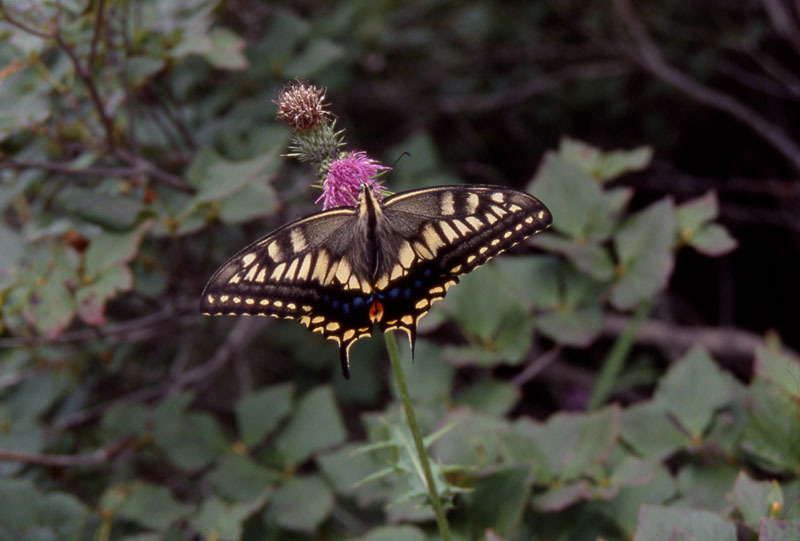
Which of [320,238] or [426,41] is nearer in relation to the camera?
[320,238]

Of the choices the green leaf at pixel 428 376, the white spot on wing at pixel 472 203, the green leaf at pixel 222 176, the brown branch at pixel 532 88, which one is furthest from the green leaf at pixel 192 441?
the brown branch at pixel 532 88

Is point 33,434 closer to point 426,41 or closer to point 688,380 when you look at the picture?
point 688,380

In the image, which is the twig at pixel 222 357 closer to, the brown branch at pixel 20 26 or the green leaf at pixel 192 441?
the green leaf at pixel 192 441

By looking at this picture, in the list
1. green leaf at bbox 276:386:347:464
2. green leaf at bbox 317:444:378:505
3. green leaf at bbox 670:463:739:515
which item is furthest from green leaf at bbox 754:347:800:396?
green leaf at bbox 276:386:347:464

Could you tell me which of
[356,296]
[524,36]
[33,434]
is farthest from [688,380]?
[524,36]

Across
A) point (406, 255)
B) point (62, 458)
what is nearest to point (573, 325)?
point (406, 255)

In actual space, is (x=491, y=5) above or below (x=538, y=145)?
above

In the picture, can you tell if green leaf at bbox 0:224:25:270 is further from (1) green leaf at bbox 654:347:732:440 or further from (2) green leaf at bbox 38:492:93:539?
(1) green leaf at bbox 654:347:732:440
